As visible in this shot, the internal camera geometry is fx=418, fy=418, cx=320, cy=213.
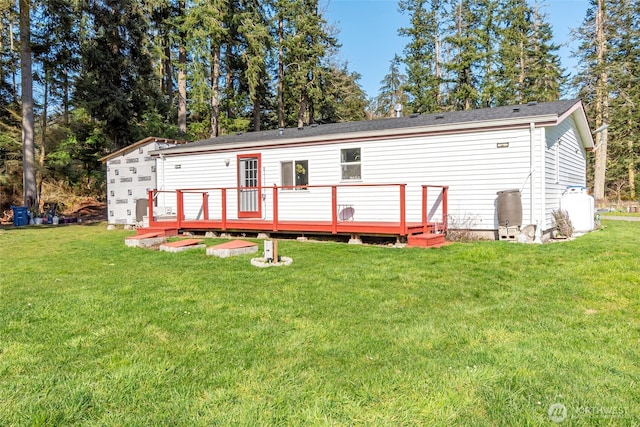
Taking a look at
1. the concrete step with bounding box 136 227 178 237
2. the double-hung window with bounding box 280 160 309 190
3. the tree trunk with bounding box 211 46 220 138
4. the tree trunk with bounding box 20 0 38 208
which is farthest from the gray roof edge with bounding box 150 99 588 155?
the tree trunk with bounding box 211 46 220 138

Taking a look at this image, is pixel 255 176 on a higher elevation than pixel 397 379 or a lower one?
higher

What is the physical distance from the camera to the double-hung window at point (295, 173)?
1097cm

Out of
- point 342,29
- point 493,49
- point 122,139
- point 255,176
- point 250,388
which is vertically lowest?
point 250,388

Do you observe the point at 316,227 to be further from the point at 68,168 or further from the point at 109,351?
the point at 68,168

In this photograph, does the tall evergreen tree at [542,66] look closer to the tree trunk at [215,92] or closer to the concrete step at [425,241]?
the tree trunk at [215,92]

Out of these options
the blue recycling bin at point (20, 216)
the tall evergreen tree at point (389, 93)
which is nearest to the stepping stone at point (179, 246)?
the blue recycling bin at point (20, 216)

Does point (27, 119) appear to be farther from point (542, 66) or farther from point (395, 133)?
point (542, 66)

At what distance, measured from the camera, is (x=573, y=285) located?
475 cm

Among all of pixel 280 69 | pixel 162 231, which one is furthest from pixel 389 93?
pixel 162 231

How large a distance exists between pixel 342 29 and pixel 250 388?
102 ft

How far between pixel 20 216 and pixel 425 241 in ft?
53.1

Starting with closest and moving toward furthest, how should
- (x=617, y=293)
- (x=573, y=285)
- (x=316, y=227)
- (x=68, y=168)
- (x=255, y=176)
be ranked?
(x=617, y=293) → (x=573, y=285) → (x=316, y=227) → (x=255, y=176) → (x=68, y=168)

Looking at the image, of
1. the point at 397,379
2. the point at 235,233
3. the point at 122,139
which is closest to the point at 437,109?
the point at 122,139
